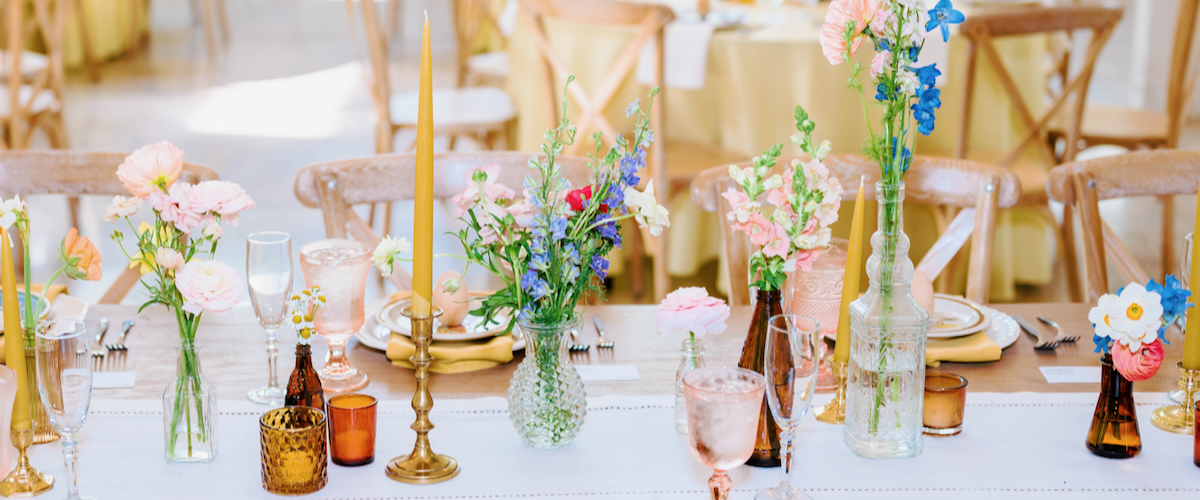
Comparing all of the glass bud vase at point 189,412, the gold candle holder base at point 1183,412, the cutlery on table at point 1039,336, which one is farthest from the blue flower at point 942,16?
the glass bud vase at point 189,412

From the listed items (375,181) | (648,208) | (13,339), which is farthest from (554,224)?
(375,181)

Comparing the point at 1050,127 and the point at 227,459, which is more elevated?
the point at 1050,127

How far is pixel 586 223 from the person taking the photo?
98cm

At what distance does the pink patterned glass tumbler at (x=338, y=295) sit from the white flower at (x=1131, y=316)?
0.71 m

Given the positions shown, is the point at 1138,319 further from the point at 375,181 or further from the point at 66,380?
the point at 375,181

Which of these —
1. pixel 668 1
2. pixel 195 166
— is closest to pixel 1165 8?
pixel 668 1

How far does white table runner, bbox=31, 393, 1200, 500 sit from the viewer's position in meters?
0.99

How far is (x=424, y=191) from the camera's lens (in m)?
0.87

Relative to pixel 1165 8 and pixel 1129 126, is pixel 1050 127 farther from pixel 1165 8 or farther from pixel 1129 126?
pixel 1165 8

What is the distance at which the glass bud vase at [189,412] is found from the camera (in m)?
1.01

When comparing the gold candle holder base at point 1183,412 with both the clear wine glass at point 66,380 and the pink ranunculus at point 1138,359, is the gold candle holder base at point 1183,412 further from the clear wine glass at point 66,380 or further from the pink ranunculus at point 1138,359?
the clear wine glass at point 66,380

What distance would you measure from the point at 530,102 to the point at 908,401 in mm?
2422

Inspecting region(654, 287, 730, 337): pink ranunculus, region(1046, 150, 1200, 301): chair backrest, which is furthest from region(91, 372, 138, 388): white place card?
region(1046, 150, 1200, 301): chair backrest

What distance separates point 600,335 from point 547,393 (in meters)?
0.35
